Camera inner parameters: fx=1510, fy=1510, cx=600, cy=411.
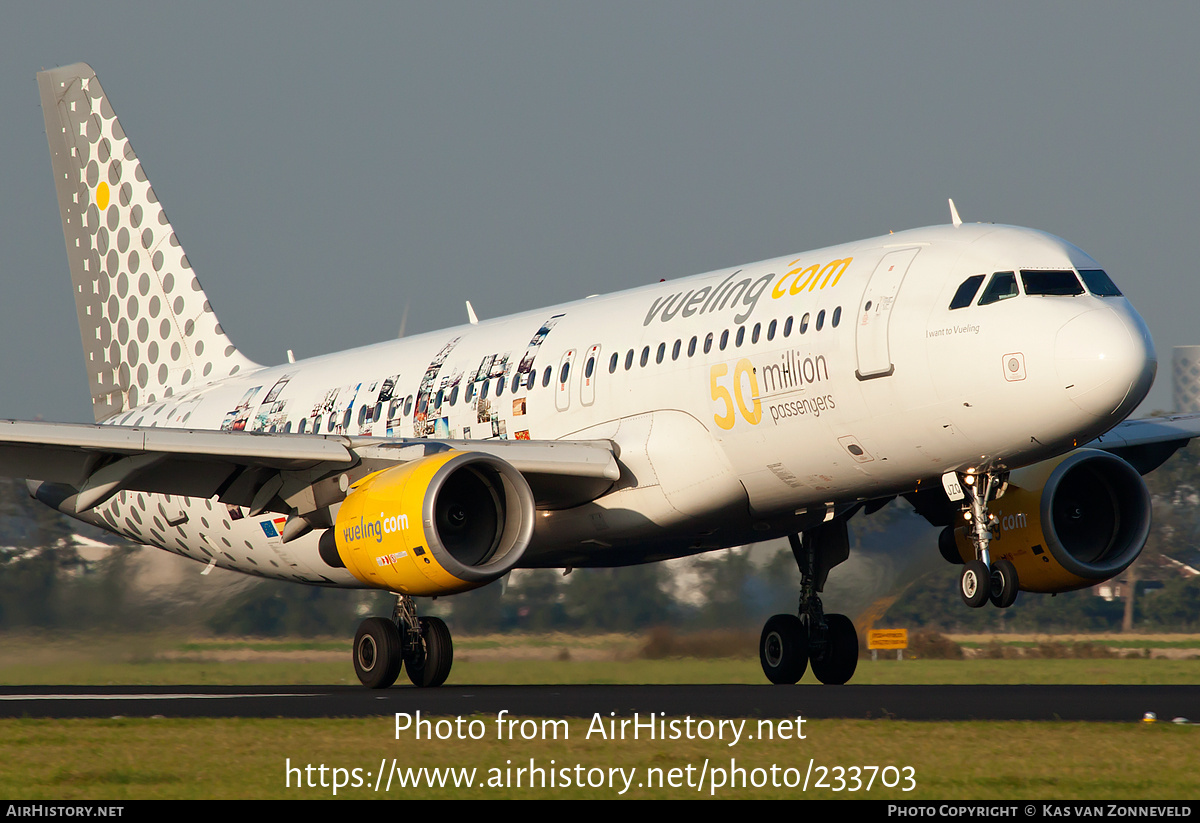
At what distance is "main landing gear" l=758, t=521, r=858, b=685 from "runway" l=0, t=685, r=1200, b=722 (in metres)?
2.03

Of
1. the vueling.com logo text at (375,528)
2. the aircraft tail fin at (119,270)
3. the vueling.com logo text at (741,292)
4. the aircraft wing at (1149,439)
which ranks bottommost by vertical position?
the vueling.com logo text at (375,528)

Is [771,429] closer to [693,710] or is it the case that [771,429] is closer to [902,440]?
[902,440]

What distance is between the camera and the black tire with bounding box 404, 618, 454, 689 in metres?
21.1

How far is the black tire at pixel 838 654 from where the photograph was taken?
2131 centimetres

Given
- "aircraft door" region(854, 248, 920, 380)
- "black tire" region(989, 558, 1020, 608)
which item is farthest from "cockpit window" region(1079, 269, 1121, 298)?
"black tire" region(989, 558, 1020, 608)

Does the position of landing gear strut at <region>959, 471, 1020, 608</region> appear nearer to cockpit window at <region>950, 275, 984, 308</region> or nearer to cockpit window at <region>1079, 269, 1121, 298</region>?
cockpit window at <region>950, 275, 984, 308</region>

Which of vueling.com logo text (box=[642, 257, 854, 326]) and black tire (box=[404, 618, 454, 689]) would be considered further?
black tire (box=[404, 618, 454, 689])

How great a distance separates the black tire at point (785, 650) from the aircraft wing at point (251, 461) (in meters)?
4.22

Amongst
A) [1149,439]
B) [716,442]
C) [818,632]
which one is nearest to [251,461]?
[716,442]

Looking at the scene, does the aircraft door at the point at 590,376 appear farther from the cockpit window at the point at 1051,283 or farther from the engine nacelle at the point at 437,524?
the cockpit window at the point at 1051,283

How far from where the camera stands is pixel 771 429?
56.5 feet

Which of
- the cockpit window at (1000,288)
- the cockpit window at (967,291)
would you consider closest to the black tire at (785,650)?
the cockpit window at (967,291)

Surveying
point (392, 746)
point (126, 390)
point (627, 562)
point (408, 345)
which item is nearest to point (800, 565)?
point (627, 562)

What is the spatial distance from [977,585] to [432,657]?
8342mm
